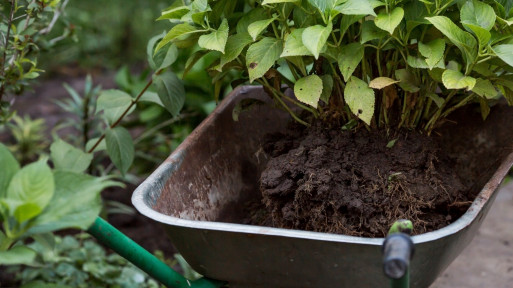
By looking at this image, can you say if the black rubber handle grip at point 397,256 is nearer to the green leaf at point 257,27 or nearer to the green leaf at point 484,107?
the green leaf at point 257,27

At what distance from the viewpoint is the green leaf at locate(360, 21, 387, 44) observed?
4.50 ft

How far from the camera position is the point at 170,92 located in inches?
70.2

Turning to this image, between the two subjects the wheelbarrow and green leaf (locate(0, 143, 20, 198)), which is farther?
the wheelbarrow

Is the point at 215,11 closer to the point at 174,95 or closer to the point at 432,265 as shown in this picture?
the point at 174,95

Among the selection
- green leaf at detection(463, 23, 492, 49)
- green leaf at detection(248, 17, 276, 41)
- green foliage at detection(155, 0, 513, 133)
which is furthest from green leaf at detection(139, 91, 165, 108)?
green leaf at detection(463, 23, 492, 49)

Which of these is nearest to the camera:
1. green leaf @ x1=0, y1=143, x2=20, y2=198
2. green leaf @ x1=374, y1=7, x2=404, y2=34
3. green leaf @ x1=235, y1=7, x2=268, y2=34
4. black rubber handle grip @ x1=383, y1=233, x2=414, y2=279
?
black rubber handle grip @ x1=383, y1=233, x2=414, y2=279

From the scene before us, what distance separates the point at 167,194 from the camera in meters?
1.47

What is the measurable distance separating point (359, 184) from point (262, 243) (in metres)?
0.31

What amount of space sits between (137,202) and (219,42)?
37cm

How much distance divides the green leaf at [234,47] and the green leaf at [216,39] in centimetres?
5

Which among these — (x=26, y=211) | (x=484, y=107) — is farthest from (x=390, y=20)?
(x=26, y=211)

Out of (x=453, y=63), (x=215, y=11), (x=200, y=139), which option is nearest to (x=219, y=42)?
(x=215, y=11)

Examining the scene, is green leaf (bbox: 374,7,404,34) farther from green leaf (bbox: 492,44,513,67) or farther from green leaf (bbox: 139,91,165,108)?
green leaf (bbox: 139,91,165,108)

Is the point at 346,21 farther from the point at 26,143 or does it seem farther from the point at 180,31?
the point at 26,143
